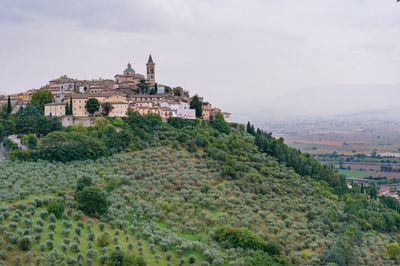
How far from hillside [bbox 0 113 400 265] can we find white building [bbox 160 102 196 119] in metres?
5.29

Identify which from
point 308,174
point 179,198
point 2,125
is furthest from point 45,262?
point 308,174

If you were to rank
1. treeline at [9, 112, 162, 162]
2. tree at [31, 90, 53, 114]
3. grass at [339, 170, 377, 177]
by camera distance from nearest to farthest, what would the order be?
treeline at [9, 112, 162, 162] < tree at [31, 90, 53, 114] < grass at [339, 170, 377, 177]

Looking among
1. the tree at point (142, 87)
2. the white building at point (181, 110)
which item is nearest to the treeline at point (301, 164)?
the white building at point (181, 110)

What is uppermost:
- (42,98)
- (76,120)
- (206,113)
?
(42,98)

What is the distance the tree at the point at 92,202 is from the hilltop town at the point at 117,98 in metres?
22.5

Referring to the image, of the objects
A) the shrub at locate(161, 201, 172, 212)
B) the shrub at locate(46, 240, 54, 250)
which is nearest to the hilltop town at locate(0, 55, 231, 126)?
the shrub at locate(161, 201, 172, 212)

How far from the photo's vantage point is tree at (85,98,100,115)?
1996 inches

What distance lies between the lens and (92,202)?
27.3 m

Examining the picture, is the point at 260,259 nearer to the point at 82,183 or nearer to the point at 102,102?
the point at 82,183

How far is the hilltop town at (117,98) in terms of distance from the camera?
51.1 metres

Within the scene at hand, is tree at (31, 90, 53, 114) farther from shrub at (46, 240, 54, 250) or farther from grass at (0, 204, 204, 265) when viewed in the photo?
shrub at (46, 240, 54, 250)

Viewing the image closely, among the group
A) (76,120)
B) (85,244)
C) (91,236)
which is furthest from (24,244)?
(76,120)

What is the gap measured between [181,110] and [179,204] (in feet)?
98.9

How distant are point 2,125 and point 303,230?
32.6m
